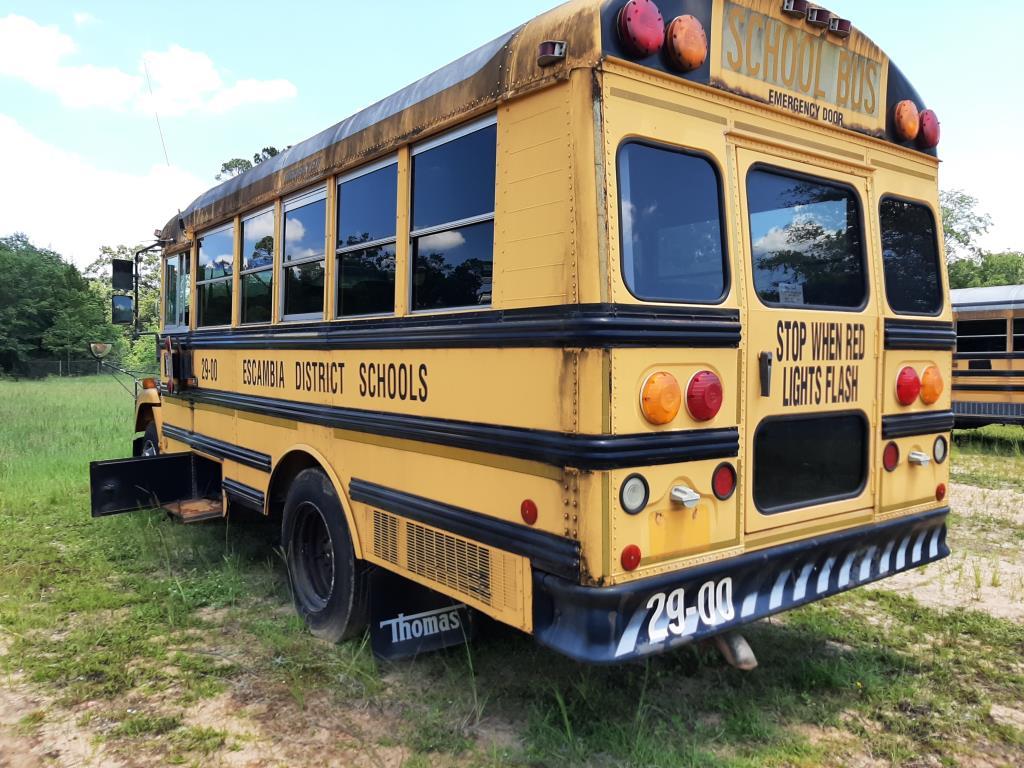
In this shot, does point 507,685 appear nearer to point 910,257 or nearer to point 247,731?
point 247,731

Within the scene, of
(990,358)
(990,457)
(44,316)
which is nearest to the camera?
(990,457)

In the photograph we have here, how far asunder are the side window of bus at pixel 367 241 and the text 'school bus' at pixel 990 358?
364 inches

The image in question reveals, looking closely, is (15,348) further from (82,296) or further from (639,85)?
(639,85)

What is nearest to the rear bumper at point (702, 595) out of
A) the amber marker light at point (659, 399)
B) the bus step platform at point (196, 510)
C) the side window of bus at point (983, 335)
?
the amber marker light at point (659, 399)

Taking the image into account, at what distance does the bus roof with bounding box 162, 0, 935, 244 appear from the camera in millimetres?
A: 2516

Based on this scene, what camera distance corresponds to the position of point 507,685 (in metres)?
3.31

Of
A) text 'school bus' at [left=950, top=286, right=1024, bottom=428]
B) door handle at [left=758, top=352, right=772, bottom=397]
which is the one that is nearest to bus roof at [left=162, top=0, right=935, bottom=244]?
door handle at [left=758, top=352, right=772, bottom=397]

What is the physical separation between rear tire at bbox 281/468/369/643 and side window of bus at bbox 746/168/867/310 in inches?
87.6

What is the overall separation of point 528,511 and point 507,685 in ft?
3.68

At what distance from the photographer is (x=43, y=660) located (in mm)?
3711

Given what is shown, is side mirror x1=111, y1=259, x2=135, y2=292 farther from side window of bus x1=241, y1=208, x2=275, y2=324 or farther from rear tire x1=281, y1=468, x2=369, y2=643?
rear tire x1=281, y1=468, x2=369, y2=643

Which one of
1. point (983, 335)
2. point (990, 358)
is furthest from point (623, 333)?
point (983, 335)

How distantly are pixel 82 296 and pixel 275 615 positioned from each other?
49184 millimetres

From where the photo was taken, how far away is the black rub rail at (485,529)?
8.09 feet
